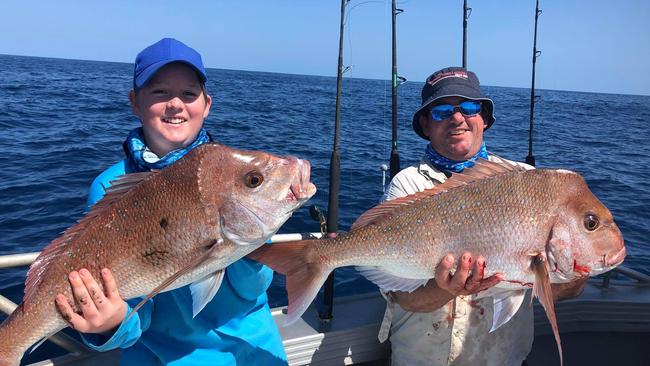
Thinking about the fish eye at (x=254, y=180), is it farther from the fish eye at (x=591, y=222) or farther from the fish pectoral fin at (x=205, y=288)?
the fish eye at (x=591, y=222)

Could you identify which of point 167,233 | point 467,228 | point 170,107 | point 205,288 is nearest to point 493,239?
point 467,228

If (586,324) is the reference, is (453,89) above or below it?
above

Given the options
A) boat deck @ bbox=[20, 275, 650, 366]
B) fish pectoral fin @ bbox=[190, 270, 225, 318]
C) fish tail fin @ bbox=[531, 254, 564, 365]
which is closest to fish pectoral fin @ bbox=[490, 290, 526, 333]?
fish tail fin @ bbox=[531, 254, 564, 365]

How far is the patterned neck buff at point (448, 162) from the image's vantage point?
2.68 metres

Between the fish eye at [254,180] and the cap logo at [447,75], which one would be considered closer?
the fish eye at [254,180]

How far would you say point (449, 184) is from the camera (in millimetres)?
2199

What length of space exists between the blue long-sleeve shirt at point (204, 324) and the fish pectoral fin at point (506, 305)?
115 cm

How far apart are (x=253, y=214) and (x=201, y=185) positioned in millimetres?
237

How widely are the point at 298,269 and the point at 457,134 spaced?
128 cm

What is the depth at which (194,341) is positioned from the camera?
2012 mm

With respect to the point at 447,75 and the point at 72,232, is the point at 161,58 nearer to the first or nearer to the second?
the point at 72,232

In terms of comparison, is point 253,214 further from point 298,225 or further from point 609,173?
point 609,173

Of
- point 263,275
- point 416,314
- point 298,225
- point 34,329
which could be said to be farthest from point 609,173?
point 34,329

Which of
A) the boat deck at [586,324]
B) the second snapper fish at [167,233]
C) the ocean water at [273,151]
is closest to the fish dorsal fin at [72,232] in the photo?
the second snapper fish at [167,233]
